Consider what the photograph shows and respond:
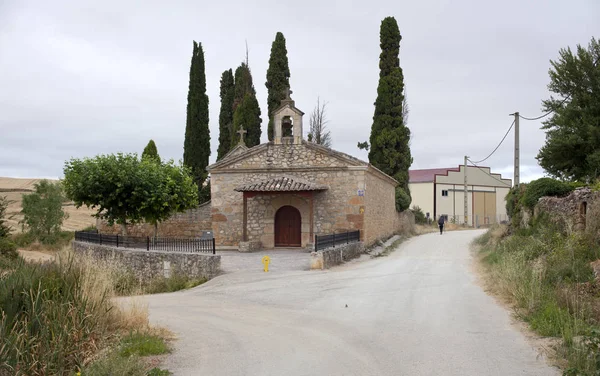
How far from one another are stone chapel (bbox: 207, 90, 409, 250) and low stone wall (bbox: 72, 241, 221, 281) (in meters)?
4.90

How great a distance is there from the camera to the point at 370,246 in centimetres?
2231

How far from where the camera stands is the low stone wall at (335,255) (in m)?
15.7

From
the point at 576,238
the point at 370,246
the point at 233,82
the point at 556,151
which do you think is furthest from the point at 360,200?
the point at 233,82

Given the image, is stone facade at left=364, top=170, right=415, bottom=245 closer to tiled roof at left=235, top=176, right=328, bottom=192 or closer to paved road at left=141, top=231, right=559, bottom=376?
tiled roof at left=235, top=176, right=328, bottom=192

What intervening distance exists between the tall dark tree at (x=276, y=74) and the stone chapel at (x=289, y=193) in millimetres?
10802

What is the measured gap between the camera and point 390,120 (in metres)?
32.0

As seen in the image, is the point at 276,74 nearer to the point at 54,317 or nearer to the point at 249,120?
the point at 249,120

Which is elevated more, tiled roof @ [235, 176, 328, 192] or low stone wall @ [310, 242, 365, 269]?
tiled roof @ [235, 176, 328, 192]

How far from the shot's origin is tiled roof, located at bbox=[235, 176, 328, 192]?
20438 mm

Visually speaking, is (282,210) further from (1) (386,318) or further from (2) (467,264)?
(1) (386,318)

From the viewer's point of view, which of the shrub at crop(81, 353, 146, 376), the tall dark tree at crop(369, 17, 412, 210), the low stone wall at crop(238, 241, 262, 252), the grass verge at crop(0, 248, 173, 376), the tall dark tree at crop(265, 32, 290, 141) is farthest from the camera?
the tall dark tree at crop(265, 32, 290, 141)

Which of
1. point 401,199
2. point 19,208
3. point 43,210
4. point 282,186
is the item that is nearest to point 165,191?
point 282,186

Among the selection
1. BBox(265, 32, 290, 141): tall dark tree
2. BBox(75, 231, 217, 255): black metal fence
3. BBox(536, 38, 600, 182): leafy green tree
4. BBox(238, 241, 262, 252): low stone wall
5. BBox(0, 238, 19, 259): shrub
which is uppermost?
BBox(265, 32, 290, 141): tall dark tree

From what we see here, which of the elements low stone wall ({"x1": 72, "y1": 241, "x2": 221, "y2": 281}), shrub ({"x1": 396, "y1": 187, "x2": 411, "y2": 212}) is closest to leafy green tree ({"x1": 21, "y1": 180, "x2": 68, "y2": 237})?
low stone wall ({"x1": 72, "y1": 241, "x2": 221, "y2": 281})
